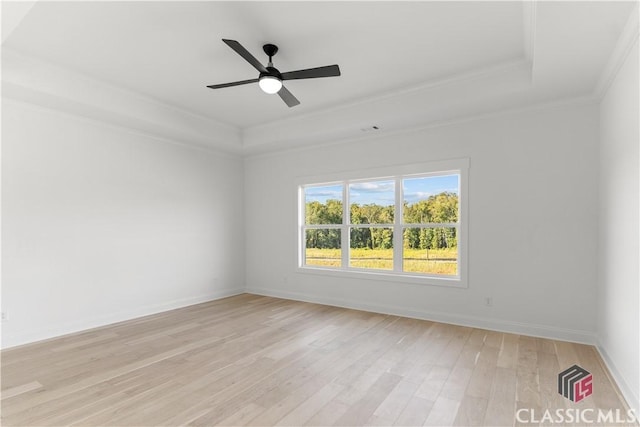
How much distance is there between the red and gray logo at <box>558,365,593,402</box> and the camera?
2494mm

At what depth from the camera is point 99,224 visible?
4383 mm

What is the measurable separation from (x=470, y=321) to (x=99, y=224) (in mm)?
4923

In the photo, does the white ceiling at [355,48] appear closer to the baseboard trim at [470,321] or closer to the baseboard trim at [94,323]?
the baseboard trim at [470,321]

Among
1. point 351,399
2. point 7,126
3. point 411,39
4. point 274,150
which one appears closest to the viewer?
Result: point 351,399

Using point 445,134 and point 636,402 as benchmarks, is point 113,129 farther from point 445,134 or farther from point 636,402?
point 636,402

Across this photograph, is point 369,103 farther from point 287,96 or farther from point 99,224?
point 99,224

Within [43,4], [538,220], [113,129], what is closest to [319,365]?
[538,220]

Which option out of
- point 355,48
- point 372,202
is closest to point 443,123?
point 372,202

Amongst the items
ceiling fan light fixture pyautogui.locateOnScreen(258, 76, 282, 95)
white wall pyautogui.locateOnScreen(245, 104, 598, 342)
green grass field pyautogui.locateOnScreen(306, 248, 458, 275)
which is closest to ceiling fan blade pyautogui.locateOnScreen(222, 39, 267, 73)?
ceiling fan light fixture pyautogui.locateOnScreen(258, 76, 282, 95)

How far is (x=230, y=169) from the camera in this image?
20.4 feet

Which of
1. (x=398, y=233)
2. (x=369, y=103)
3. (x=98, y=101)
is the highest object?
(x=369, y=103)

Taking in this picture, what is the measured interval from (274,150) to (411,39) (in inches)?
133

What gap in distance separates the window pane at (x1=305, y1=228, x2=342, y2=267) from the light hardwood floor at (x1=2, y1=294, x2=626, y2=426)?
4.65 feet

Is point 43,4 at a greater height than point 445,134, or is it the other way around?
point 43,4
